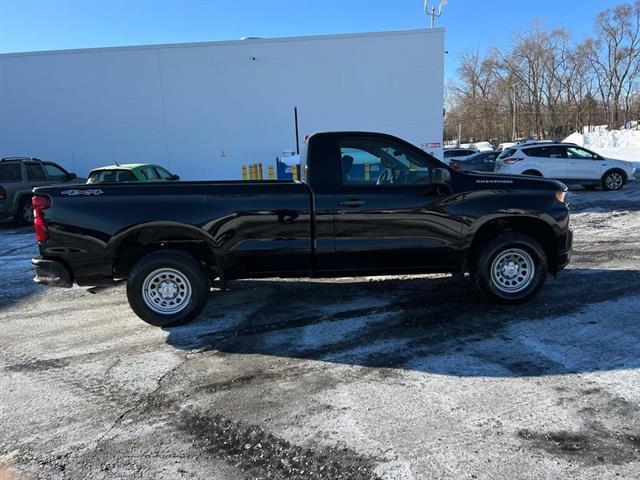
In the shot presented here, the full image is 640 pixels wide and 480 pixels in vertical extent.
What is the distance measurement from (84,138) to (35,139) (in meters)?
2.17

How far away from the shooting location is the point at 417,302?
5.56m

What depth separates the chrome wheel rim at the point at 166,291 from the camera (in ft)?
15.9

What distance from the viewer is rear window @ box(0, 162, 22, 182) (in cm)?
1206

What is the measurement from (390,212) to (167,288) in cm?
237

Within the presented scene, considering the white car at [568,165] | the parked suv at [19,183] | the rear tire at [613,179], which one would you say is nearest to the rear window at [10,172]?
the parked suv at [19,183]

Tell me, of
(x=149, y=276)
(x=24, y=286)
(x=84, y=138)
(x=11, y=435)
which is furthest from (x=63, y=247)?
(x=84, y=138)

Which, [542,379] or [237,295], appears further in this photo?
[237,295]

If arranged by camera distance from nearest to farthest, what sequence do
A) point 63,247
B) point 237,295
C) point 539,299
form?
point 63,247
point 539,299
point 237,295

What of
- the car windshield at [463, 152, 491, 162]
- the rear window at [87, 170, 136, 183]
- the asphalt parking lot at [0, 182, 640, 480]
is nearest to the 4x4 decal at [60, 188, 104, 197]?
the asphalt parking lot at [0, 182, 640, 480]

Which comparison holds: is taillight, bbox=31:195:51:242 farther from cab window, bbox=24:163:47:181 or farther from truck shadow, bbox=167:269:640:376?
cab window, bbox=24:163:47:181

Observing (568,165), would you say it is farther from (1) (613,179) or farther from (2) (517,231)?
(2) (517,231)

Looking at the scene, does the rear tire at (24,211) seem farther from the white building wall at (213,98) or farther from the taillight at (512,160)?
the taillight at (512,160)

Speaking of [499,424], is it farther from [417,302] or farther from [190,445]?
[417,302]

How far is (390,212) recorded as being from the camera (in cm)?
500
